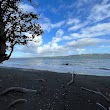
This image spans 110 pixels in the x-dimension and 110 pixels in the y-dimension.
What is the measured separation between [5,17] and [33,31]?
6.27 feet

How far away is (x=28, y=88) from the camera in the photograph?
49.5 ft

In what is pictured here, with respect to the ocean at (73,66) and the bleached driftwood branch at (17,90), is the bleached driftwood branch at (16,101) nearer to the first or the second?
the bleached driftwood branch at (17,90)

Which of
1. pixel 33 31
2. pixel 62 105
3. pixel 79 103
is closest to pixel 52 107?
pixel 62 105

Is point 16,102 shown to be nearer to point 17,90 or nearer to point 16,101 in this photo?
point 16,101

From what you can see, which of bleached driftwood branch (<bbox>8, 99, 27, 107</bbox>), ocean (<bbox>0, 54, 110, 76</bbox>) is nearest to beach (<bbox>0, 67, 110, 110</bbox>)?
bleached driftwood branch (<bbox>8, 99, 27, 107</bbox>)

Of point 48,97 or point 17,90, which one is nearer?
point 17,90

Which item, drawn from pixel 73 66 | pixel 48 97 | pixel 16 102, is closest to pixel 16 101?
pixel 16 102

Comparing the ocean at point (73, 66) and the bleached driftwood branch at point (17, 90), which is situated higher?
the ocean at point (73, 66)

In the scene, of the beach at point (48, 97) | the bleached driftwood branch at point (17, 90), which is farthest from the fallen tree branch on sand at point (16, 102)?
the bleached driftwood branch at point (17, 90)

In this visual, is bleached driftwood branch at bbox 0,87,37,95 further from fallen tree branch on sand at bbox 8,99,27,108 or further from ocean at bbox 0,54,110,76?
ocean at bbox 0,54,110,76

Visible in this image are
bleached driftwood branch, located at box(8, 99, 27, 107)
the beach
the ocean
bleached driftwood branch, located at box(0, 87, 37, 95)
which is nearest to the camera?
bleached driftwood branch, located at box(8, 99, 27, 107)

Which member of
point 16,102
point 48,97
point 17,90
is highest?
point 17,90

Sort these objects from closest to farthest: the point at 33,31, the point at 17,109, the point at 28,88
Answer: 1. the point at 17,109
2. the point at 33,31
3. the point at 28,88

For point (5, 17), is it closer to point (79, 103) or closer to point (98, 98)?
point (79, 103)
